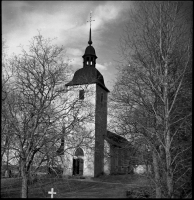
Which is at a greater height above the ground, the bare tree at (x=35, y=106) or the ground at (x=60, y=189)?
the bare tree at (x=35, y=106)

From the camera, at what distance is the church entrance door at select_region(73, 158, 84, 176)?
26.8 m

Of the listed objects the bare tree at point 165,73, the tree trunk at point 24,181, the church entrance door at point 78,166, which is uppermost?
the bare tree at point 165,73

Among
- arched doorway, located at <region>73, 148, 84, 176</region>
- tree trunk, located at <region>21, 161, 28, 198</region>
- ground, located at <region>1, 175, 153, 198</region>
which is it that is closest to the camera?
tree trunk, located at <region>21, 161, 28, 198</region>

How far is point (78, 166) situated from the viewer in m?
27.1

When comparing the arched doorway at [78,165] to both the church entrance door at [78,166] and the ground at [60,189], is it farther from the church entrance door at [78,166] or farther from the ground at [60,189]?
the ground at [60,189]

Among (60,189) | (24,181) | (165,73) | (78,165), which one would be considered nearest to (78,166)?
(78,165)

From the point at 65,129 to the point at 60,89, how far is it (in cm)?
196

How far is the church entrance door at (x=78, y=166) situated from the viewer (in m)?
26.8

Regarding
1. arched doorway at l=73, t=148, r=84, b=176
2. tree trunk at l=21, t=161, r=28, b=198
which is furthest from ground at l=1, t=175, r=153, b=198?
arched doorway at l=73, t=148, r=84, b=176

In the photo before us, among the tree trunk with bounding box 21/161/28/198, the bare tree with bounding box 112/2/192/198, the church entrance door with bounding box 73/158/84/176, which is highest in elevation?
the bare tree with bounding box 112/2/192/198

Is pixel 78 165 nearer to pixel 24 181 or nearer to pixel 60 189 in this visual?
pixel 60 189

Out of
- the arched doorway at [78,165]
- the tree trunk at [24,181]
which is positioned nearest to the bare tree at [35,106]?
the tree trunk at [24,181]

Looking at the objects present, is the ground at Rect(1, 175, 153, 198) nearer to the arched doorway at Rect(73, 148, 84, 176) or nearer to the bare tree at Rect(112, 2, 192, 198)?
the bare tree at Rect(112, 2, 192, 198)

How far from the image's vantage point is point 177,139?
28.4 feet
